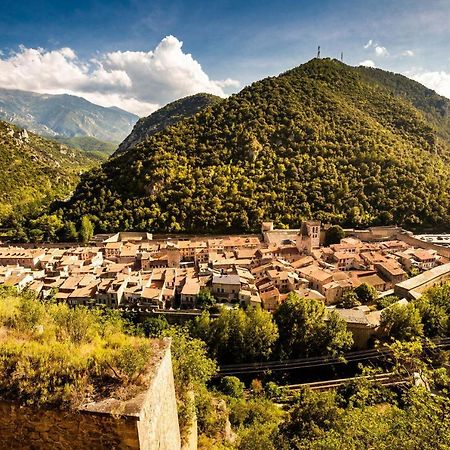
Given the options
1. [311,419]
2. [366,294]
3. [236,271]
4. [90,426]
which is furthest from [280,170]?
[90,426]

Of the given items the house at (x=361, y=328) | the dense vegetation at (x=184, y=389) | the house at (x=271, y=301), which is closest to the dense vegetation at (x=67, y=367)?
the dense vegetation at (x=184, y=389)

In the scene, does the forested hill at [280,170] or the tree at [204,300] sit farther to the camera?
the forested hill at [280,170]

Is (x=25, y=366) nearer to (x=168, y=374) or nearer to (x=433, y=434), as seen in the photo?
(x=168, y=374)

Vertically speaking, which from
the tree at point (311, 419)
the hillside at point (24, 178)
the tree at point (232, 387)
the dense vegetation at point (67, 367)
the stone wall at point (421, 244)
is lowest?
the tree at point (232, 387)

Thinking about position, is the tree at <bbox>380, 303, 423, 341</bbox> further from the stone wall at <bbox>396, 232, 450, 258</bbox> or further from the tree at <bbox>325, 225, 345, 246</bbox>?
the tree at <bbox>325, 225, 345, 246</bbox>

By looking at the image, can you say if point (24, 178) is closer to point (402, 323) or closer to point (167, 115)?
point (167, 115)

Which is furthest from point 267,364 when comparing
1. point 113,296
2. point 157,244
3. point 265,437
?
point 157,244

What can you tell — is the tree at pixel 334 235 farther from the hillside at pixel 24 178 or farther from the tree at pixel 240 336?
Result: the hillside at pixel 24 178

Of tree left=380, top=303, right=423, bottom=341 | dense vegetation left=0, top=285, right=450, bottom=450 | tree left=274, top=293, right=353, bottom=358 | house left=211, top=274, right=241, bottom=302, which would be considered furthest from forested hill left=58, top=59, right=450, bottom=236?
dense vegetation left=0, top=285, right=450, bottom=450
